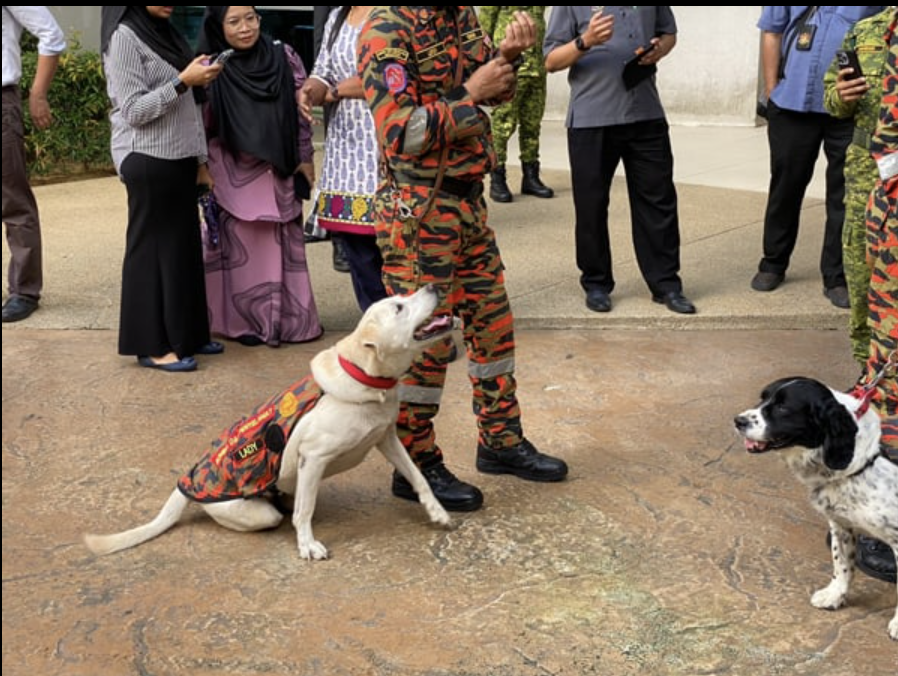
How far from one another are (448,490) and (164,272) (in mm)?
2168

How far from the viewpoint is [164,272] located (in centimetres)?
553

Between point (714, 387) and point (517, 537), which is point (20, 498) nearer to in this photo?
point (517, 537)

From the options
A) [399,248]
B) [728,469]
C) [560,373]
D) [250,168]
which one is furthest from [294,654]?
[250,168]

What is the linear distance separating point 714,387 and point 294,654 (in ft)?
9.16

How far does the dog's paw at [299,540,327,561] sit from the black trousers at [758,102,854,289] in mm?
3808

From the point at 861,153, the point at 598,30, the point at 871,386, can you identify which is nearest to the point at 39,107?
the point at 598,30

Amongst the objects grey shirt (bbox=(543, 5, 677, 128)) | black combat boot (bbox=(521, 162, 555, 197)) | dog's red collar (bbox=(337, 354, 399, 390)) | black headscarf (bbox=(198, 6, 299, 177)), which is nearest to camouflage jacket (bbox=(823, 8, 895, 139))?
grey shirt (bbox=(543, 5, 677, 128))

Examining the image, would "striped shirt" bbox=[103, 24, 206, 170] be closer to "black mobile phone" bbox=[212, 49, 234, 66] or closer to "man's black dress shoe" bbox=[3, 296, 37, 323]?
"black mobile phone" bbox=[212, 49, 234, 66]

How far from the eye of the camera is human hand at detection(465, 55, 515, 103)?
3.63 m

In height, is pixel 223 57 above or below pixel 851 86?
above

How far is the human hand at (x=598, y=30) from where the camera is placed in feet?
18.8

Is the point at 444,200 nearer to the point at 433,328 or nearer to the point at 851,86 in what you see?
the point at 433,328

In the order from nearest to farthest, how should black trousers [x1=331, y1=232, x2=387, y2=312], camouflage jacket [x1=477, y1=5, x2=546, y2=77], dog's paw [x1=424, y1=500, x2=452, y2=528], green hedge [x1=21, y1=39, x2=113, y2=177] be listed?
1. dog's paw [x1=424, y1=500, x2=452, y2=528]
2. black trousers [x1=331, y1=232, x2=387, y2=312]
3. camouflage jacket [x1=477, y1=5, x2=546, y2=77]
4. green hedge [x1=21, y1=39, x2=113, y2=177]

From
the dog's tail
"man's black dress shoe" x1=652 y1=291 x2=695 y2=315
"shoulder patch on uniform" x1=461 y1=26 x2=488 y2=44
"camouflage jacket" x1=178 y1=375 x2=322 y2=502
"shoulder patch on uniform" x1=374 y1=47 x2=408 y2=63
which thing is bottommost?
"man's black dress shoe" x1=652 y1=291 x2=695 y2=315
